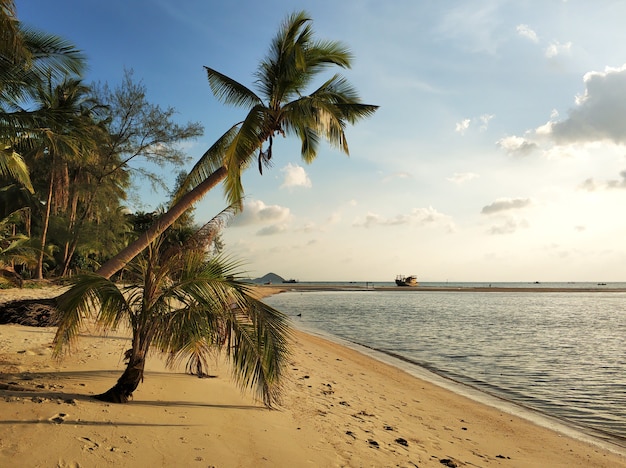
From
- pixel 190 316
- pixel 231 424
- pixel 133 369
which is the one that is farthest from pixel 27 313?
pixel 231 424

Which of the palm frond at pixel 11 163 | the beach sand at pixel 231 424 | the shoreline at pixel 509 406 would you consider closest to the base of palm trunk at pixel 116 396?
the beach sand at pixel 231 424

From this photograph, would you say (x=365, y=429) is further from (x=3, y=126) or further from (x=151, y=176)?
(x=151, y=176)

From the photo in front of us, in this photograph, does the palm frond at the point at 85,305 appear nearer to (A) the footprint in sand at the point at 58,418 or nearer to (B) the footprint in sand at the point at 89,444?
(A) the footprint in sand at the point at 58,418

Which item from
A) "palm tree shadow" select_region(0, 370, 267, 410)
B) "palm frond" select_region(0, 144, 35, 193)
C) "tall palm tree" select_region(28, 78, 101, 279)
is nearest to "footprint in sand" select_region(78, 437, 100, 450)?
"palm tree shadow" select_region(0, 370, 267, 410)

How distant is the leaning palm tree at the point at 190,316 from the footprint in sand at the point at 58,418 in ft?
2.59

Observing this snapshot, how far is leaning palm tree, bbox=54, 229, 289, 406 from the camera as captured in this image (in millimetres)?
5379

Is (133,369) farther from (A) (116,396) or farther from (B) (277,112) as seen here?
(B) (277,112)

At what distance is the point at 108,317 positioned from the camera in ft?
17.3

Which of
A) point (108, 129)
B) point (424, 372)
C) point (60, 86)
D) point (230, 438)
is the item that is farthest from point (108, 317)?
point (60, 86)

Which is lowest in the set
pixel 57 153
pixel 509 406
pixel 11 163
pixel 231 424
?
pixel 509 406

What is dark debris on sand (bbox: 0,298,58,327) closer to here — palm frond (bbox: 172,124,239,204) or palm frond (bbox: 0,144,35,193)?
palm frond (bbox: 0,144,35,193)

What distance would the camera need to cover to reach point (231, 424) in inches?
219

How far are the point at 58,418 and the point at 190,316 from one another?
1817 mm

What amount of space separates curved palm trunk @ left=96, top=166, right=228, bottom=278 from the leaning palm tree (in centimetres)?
330
